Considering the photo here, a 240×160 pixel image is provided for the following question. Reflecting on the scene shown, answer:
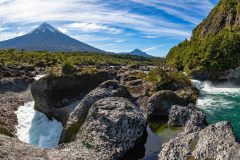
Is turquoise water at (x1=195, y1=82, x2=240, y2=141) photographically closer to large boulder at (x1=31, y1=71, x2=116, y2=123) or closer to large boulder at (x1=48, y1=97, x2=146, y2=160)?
large boulder at (x1=48, y1=97, x2=146, y2=160)

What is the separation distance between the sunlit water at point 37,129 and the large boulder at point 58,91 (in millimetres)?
1671

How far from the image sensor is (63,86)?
7419cm

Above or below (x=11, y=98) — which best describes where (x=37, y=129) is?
below

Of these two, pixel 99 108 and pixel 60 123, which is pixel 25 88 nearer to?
pixel 60 123

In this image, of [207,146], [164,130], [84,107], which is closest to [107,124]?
[84,107]

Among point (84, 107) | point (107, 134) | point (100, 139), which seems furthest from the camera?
point (84, 107)

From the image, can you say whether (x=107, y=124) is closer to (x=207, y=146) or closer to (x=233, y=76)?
(x=207, y=146)

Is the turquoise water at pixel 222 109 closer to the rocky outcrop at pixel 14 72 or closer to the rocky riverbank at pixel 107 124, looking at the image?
the rocky riverbank at pixel 107 124

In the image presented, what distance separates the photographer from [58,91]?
2876 inches

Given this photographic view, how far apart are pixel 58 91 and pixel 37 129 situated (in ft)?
34.4

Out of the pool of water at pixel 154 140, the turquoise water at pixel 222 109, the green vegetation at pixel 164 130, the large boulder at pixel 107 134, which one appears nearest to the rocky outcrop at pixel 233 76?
the turquoise water at pixel 222 109

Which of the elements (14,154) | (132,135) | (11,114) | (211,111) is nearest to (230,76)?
(211,111)

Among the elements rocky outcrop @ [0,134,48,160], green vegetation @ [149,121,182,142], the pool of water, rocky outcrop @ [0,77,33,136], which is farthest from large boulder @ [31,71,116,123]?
rocky outcrop @ [0,134,48,160]

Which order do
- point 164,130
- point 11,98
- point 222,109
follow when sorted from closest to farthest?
point 164,130
point 222,109
point 11,98
